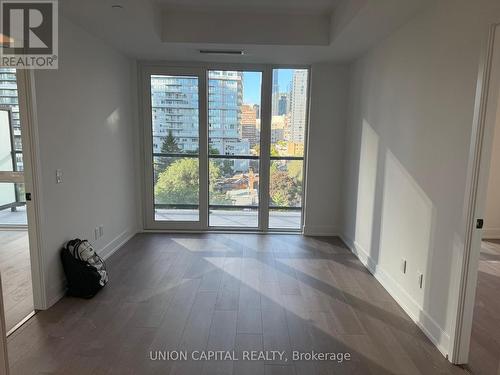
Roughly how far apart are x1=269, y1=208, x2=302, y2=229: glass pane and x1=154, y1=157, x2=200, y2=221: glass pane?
1216 millimetres

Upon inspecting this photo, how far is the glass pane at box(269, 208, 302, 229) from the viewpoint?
5.23 metres

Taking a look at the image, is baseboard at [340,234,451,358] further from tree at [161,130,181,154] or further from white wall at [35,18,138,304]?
white wall at [35,18,138,304]

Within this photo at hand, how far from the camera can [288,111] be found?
4953mm

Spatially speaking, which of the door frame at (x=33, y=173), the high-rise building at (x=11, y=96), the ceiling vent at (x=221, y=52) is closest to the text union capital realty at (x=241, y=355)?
the door frame at (x=33, y=173)

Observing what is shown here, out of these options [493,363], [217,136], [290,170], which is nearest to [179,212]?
[217,136]

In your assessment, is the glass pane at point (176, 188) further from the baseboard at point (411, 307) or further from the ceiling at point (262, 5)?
the baseboard at point (411, 307)

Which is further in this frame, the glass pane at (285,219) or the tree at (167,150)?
the glass pane at (285,219)

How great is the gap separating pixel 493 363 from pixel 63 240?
144 inches

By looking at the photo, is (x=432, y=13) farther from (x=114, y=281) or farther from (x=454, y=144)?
(x=114, y=281)

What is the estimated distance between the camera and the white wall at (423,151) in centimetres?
222

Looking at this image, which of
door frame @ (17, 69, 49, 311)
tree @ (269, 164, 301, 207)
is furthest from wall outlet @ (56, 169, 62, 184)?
tree @ (269, 164, 301, 207)

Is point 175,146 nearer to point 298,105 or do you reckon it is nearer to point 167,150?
point 167,150

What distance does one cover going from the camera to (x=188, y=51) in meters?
4.22

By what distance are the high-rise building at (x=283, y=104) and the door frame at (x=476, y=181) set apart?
3.08 meters
